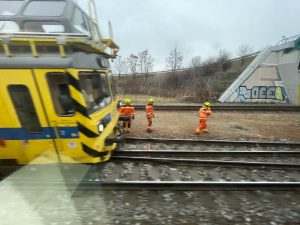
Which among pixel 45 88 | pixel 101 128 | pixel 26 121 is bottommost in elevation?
pixel 101 128

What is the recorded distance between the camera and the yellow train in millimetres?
5027

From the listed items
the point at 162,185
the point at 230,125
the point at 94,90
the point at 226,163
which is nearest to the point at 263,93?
the point at 230,125

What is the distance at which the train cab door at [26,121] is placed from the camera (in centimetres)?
506

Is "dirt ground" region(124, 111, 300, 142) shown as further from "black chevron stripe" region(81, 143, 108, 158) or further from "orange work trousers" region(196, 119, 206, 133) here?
"black chevron stripe" region(81, 143, 108, 158)

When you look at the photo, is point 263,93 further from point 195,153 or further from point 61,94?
point 61,94

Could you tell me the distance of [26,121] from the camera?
5262mm

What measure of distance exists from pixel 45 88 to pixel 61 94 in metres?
0.32

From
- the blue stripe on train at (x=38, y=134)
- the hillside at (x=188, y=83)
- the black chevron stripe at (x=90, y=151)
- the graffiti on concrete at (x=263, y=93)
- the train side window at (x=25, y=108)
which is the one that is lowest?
the graffiti on concrete at (x=263, y=93)

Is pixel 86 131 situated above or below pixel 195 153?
above

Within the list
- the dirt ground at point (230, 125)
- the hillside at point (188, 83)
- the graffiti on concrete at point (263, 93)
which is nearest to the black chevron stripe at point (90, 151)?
the dirt ground at point (230, 125)

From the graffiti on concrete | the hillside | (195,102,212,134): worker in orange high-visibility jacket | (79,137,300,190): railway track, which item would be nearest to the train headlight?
(79,137,300,190): railway track

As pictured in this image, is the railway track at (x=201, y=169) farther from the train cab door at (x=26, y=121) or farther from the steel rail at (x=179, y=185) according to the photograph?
the train cab door at (x=26, y=121)

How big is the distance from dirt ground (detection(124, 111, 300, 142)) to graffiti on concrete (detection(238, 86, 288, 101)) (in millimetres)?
5726

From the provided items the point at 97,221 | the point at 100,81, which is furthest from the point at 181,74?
the point at 97,221
